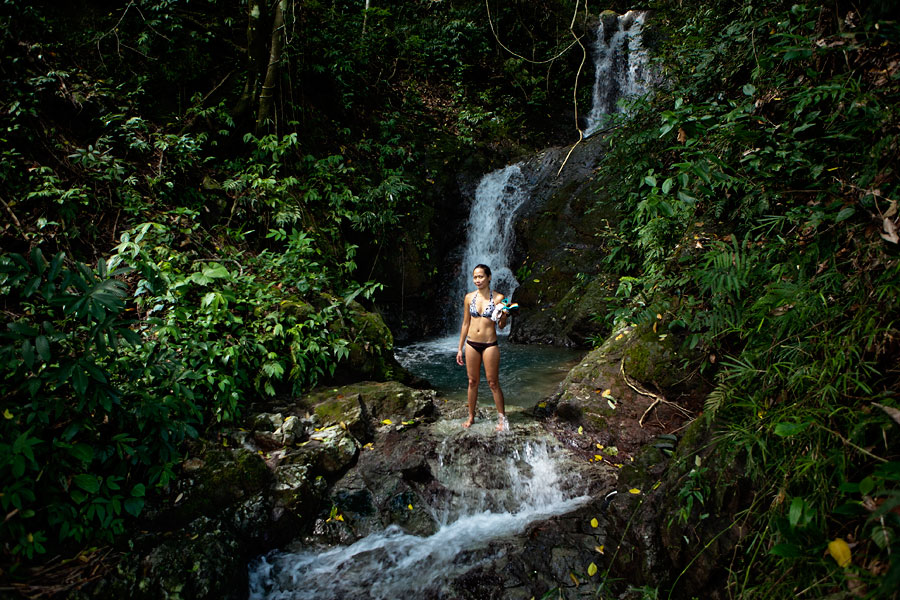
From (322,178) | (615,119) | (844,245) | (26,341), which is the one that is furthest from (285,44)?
(844,245)

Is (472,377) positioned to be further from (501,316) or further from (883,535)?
(883,535)

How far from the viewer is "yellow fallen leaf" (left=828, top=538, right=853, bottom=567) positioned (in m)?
1.50

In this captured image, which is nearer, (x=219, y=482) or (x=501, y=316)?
(x=219, y=482)

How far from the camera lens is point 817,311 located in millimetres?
2125

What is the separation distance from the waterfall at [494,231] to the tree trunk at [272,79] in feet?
18.2

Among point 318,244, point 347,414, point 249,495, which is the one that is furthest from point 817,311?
point 318,244

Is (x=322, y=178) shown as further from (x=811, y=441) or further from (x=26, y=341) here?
(x=811, y=441)

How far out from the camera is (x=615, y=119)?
237 inches

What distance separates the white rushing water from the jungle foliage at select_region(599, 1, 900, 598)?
1582 millimetres

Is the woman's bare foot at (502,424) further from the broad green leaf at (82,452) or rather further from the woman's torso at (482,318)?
the broad green leaf at (82,452)

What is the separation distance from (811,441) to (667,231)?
340cm

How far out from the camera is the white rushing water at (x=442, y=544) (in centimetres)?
305

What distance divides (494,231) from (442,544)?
8.44m

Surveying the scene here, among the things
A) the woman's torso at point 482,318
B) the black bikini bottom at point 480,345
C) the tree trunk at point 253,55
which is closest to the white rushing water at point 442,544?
the black bikini bottom at point 480,345
